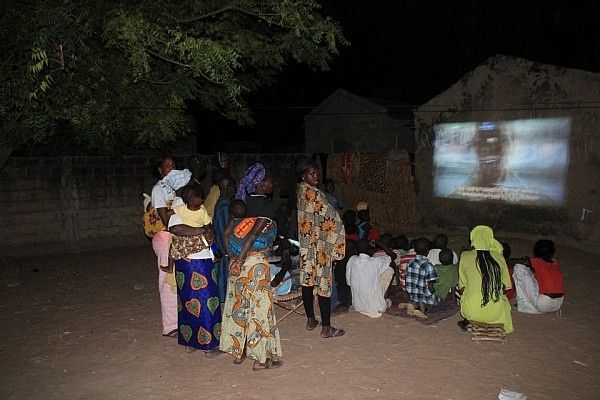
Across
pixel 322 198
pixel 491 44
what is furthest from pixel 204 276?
pixel 491 44

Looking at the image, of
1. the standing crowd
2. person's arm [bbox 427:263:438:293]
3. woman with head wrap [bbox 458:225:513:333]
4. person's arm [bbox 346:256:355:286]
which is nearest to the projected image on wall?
the standing crowd

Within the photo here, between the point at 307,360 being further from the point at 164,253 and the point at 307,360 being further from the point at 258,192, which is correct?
the point at 164,253

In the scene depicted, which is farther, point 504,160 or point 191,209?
point 504,160

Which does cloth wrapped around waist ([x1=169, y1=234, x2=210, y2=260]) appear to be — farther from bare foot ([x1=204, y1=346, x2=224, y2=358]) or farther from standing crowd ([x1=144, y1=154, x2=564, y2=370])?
bare foot ([x1=204, y1=346, x2=224, y2=358])

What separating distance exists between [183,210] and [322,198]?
4.50 feet

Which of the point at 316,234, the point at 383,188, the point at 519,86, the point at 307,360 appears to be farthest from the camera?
the point at 383,188

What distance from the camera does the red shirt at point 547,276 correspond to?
18.6 ft

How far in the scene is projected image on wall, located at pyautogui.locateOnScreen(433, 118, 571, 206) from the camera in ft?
32.6

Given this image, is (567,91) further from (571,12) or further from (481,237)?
(571,12)

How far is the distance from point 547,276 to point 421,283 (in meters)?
1.41

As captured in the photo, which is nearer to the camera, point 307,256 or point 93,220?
point 307,256

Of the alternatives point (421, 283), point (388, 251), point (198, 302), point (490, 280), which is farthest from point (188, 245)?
point (490, 280)

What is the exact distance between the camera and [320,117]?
21172 millimetres

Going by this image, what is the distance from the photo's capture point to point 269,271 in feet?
14.9
